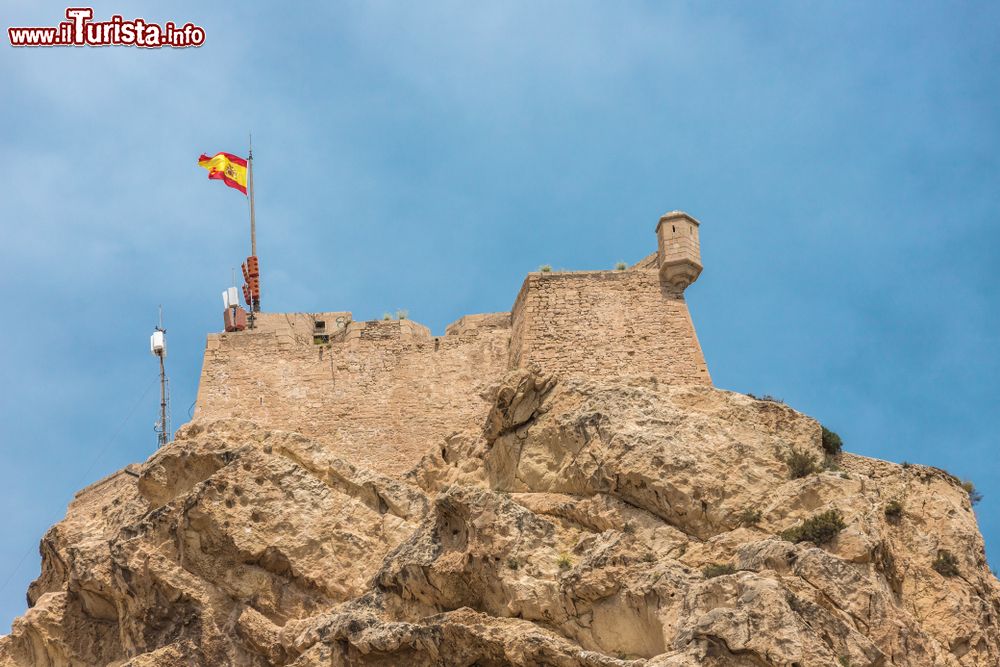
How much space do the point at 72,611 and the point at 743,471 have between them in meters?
13.4

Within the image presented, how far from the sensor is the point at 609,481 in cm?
2702

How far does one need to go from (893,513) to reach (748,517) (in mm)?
2585

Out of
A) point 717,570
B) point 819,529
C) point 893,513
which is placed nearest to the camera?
point 717,570

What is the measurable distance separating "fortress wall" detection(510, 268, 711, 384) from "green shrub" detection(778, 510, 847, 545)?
7.84 meters

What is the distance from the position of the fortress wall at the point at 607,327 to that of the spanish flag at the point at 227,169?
12958 millimetres

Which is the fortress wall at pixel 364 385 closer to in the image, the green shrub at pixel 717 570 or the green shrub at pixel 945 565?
the green shrub at pixel 717 570

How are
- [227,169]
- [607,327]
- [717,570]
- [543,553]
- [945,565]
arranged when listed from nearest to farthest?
[717,570] → [543,553] → [945,565] → [607,327] → [227,169]

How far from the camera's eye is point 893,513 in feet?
87.3

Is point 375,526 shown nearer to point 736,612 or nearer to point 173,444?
point 173,444

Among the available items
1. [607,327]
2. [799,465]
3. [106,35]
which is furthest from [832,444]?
[106,35]

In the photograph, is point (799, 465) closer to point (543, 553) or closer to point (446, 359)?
point (543, 553)

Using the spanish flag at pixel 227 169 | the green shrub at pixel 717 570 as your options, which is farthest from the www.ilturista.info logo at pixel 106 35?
the green shrub at pixel 717 570

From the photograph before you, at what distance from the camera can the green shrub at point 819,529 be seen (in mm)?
25000

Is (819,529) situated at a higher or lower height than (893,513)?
lower
